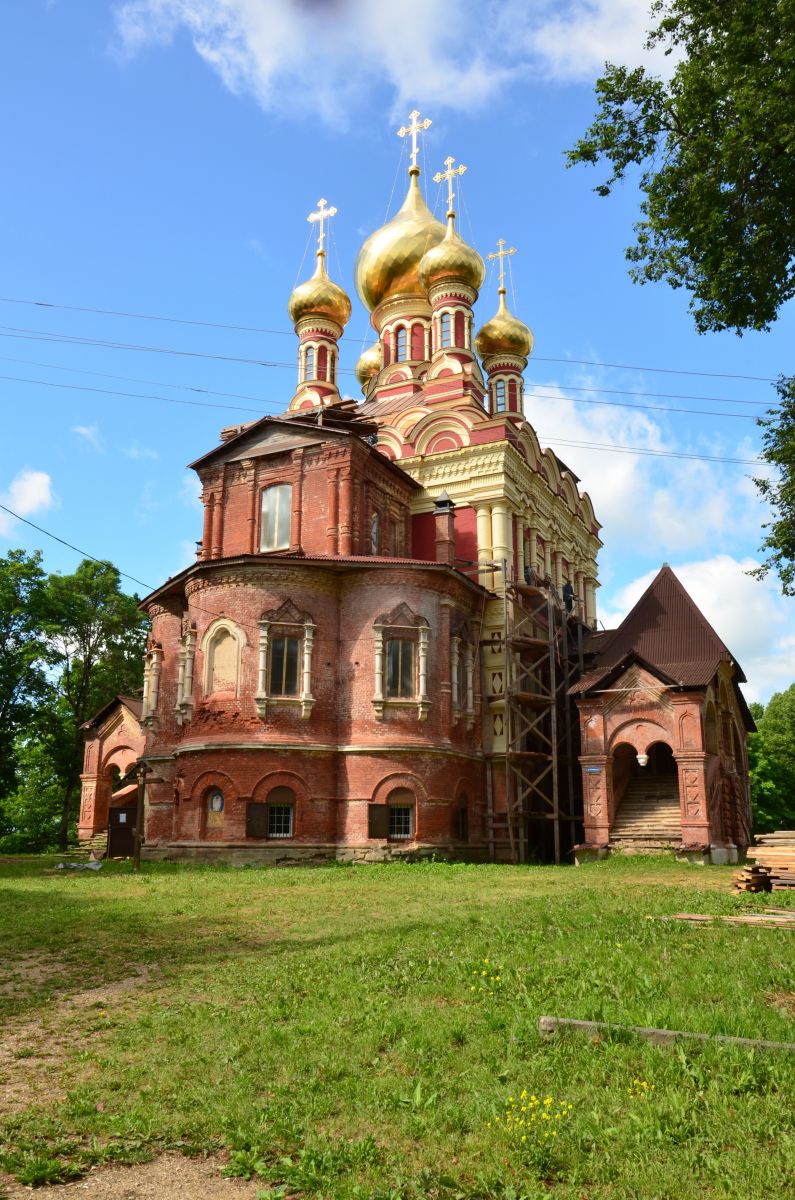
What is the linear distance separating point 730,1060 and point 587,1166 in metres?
1.41

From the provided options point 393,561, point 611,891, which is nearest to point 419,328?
point 393,561

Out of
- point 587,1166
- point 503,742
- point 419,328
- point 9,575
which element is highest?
point 419,328

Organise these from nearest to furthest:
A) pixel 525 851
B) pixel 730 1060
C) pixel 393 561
Result: pixel 730 1060 → pixel 393 561 → pixel 525 851

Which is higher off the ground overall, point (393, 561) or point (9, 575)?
point (9, 575)

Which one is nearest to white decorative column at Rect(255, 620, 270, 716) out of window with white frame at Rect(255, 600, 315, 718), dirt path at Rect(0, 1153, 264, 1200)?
window with white frame at Rect(255, 600, 315, 718)

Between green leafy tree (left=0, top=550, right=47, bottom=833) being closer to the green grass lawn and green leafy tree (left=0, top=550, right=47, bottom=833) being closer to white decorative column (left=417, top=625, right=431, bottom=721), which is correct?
white decorative column (left=417, top=625, right=431, bottom=721)

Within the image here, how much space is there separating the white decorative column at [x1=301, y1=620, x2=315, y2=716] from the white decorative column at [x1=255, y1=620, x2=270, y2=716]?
3.11ft

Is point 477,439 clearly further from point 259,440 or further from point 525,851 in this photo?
point 525,851

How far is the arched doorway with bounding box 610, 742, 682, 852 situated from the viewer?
25.3 metres

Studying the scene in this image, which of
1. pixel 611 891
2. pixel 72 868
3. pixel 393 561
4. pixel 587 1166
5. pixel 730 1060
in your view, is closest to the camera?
pixel 587 1166

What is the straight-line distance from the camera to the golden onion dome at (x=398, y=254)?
38.2 meters

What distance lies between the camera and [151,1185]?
4695mm

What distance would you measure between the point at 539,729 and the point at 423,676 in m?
7.34

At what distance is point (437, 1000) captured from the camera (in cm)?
760
